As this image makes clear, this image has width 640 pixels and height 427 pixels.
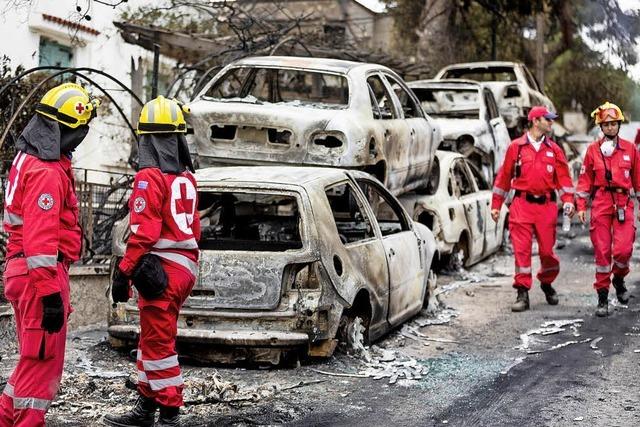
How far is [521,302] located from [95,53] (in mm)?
12300

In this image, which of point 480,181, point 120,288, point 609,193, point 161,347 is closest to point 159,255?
point 120,288

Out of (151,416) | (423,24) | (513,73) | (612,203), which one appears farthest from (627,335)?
(423,24)

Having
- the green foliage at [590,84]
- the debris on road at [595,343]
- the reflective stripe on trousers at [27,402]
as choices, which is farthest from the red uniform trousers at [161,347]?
the green foliage at [590,84]

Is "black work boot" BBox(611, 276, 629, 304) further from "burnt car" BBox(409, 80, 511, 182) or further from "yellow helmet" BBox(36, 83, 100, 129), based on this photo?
"yellow helmet" BBox(36, 83, 100, 129)

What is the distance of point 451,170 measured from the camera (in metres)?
12.4

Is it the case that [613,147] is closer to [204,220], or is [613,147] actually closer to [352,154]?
[352,154]

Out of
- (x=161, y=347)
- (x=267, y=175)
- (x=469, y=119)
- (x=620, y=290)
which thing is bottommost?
(x=620, y=290)

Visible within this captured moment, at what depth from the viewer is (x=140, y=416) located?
5.61 metres

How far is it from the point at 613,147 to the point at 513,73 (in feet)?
29.3

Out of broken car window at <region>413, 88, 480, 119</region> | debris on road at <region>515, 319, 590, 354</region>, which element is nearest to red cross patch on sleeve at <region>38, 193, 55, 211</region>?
debris on road at <region>515, 319, 590, 354</region>

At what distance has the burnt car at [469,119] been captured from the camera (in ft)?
47.9

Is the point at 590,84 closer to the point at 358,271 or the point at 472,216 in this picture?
the point at 472,216

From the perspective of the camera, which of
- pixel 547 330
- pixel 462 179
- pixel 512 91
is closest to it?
pixel 547 330

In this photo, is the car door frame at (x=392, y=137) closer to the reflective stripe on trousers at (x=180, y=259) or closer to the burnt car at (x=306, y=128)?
the burnt car at (x=306, y=128)
